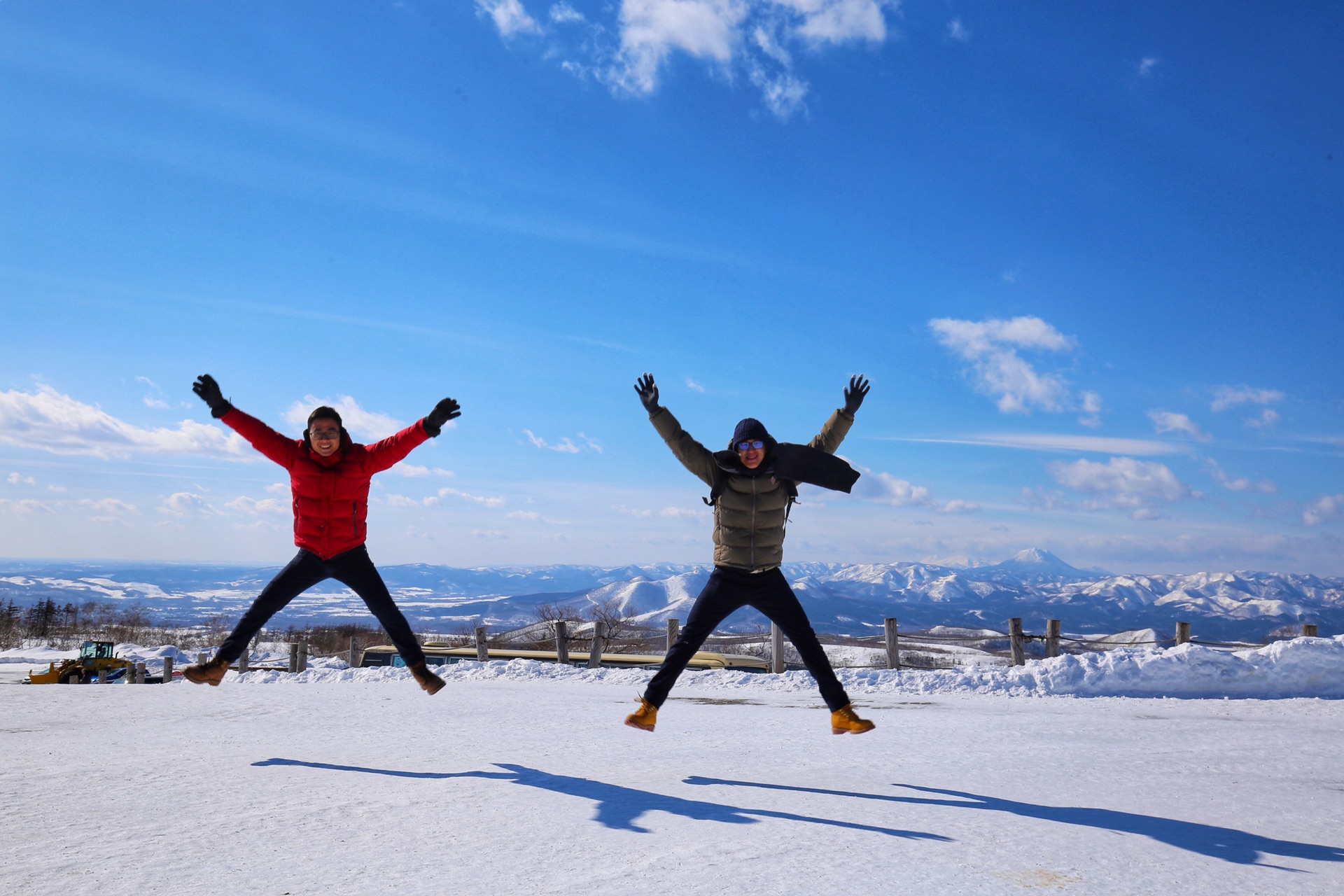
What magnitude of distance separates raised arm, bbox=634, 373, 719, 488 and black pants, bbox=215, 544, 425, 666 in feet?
6.60

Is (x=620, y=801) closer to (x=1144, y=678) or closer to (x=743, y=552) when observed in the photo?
(x=743, y=552)

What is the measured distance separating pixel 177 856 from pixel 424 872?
3.01 ft

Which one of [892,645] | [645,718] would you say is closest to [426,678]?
[645,718]

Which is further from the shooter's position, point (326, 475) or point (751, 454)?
point (326, 475)

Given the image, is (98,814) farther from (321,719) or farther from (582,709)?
(582,709)

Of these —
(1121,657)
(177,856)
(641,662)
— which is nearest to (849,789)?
→ (177,856)

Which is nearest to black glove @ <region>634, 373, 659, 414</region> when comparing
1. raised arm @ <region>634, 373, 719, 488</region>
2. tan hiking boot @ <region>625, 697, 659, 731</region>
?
raised arm @ <region>634, 373, 719, 488</region>

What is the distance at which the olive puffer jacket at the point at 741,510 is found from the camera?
194 inches

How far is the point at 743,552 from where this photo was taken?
491 centimetres

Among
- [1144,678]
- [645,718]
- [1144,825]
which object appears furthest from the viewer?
[1144,678]

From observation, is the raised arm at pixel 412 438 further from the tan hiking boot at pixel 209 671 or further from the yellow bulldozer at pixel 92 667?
the yellow bulldozer at pixel 92 667

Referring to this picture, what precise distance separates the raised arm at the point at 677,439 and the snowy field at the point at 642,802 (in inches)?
70.6

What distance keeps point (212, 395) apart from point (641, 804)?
12.1ft

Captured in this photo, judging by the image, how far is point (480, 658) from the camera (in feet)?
61.5
